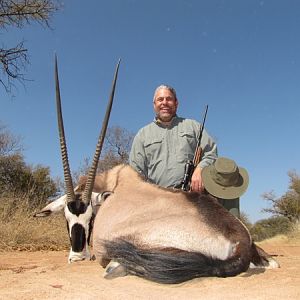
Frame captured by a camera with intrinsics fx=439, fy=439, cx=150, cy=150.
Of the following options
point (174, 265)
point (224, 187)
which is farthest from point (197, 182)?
point (174, 265)

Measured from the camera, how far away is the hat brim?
A: 388cm

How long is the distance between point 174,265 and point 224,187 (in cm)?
136

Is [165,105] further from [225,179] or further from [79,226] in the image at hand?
[79,226]

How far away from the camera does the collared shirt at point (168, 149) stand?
4488 mm

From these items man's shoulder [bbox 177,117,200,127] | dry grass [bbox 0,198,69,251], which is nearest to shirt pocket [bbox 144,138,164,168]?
man's shoulder [bbox 177,117,200,127]

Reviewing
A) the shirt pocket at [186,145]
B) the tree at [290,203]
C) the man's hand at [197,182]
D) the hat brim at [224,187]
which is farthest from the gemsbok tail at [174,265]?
the tree at [290,203]

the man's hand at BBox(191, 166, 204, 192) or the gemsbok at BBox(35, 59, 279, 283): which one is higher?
the man's hand at BBox(191, 166, 204, 192)

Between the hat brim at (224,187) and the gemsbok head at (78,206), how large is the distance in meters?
0.99

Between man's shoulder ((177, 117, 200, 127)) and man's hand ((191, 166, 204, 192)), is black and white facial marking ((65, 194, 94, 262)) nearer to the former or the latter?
man's hand ((191, 166, 204, 192))

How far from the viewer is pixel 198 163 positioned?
173 inches

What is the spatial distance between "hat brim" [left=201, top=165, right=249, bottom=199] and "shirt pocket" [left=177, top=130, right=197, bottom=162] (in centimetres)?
56

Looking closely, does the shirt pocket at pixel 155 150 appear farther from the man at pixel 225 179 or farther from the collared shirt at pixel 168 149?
the man at pixel 225 179

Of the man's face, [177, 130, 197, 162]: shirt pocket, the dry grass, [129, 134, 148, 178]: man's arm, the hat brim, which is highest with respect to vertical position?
the man's face

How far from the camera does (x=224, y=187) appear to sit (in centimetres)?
393
